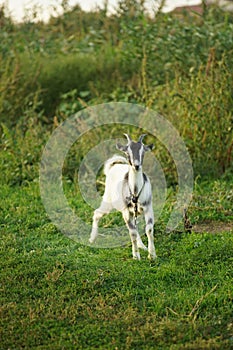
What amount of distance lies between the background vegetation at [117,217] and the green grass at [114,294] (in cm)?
1

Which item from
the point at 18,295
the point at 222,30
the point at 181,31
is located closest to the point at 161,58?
the point at 181,31

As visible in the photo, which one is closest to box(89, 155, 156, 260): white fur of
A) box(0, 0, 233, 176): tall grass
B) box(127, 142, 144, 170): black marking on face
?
box(127, 142, 144, 170): black marking on face

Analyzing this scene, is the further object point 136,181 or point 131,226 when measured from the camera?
point 131,226

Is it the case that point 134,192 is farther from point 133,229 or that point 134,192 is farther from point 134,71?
point 134,71

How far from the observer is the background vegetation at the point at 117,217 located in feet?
15.0

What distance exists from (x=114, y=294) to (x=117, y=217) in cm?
214

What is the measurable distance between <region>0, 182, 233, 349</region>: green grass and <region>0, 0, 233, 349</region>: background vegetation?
0.01m

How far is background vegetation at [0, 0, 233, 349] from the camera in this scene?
181 inches

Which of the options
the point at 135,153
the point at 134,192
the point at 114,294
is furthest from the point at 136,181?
the point at 114,294

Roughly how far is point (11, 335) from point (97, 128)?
527 centimetres

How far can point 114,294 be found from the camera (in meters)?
5.11

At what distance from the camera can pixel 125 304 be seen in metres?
4.90

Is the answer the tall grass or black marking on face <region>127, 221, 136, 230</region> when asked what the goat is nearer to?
black marking on face <region>127, 221, 136, 230</region>

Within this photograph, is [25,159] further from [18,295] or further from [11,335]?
[11,335]
